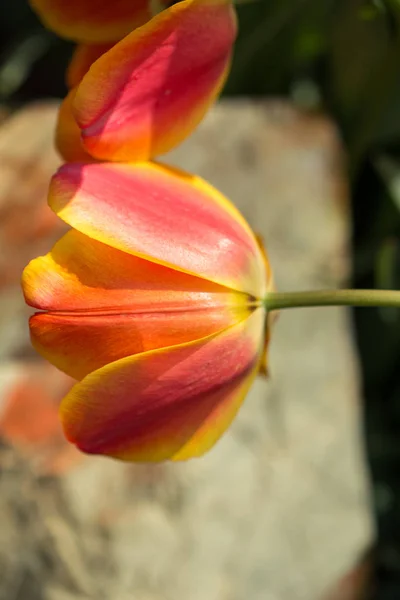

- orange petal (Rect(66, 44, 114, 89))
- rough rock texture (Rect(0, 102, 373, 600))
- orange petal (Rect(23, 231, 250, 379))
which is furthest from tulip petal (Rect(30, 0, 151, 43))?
rough rock texture (Rect(0, 102, 373, 600))

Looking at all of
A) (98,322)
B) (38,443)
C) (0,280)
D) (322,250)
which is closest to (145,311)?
(98,322)

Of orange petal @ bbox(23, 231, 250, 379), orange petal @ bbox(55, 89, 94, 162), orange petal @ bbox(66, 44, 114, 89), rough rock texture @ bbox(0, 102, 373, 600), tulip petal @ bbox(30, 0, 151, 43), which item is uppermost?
tulip petal @ bbox(30, 0, 151, 43)

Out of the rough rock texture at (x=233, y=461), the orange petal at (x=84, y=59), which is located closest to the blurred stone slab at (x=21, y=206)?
the rough rock texture at (x=233, y=461)

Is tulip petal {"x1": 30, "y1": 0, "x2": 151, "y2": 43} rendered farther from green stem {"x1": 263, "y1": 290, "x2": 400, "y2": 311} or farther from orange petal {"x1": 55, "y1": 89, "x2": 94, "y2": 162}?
green stem {"x1": 263, "y1": 290, "x2": 400, "y2": 311}

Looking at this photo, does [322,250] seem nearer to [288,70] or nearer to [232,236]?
[288,70]

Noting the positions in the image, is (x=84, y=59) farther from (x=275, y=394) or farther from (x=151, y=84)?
(x=275, y=394)

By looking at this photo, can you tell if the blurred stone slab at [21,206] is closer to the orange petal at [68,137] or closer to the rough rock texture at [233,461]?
the rough rock texture at [233,461]
